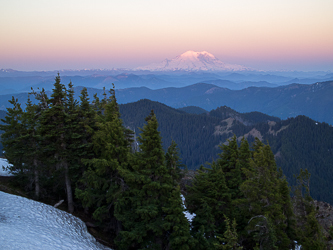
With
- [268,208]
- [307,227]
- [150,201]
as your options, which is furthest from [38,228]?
[307,227]

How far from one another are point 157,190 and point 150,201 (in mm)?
924

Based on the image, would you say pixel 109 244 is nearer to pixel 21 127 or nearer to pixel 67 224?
pixel 67 224

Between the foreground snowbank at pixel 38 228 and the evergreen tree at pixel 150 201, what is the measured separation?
3.64 metres

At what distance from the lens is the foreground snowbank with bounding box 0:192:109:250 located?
14.3 metres

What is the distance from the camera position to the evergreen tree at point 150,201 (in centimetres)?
1558

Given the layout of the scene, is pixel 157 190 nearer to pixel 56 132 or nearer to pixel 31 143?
pixel 56 132

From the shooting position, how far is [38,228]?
55.3 feet

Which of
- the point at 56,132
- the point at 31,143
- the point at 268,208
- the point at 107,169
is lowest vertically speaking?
the point at 268,208

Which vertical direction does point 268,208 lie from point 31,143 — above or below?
below

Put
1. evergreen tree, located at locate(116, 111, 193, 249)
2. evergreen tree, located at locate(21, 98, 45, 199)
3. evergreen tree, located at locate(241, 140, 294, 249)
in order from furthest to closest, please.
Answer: evergreen tree, located at locate(21, 98, 45, 199) < evergreen tree, located at locate(116, 111, 193, 249) < evergreen tree, located at locate(241, 140, 294, 249)

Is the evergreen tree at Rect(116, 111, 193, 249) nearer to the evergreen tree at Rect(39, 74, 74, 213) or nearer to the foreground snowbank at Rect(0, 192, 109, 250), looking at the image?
the foreground snowbank at Rect(0, 192, 109, 250)

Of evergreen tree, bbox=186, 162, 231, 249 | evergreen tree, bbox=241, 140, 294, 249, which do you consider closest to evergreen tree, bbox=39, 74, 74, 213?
evergreen tree, bbox=186, 162, 231, 249

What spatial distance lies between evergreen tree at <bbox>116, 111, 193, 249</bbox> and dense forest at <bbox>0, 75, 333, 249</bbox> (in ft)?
0.23

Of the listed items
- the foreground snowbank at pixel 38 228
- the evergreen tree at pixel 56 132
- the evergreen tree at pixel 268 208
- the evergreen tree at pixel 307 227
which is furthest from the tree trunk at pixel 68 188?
the evergreen tree at pixel 307 227
